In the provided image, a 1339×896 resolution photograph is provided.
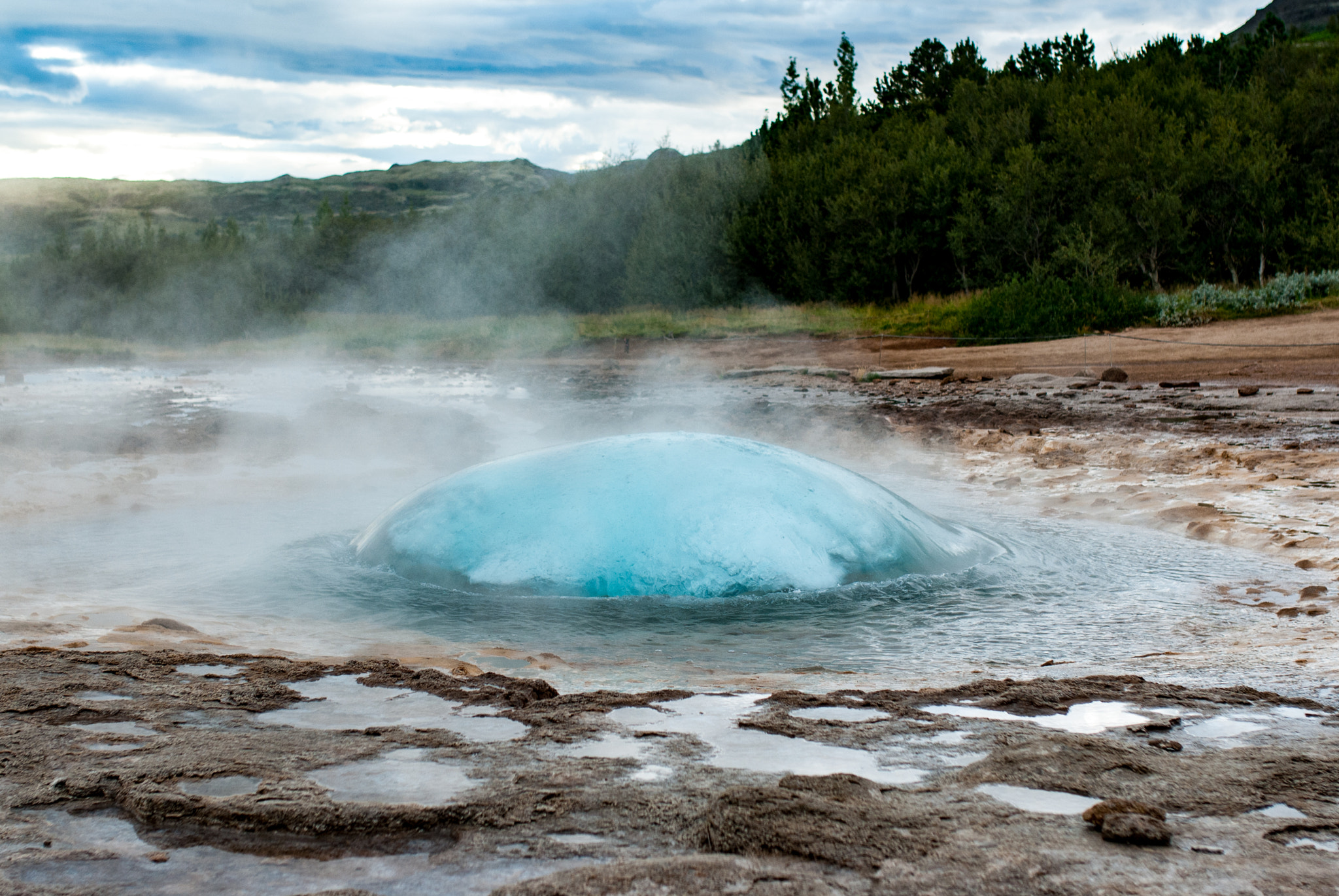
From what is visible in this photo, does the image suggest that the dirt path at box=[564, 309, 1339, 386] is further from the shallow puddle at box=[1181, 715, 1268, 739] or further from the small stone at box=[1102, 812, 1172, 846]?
the small stone at box=[1102, 812, 1172, 846]

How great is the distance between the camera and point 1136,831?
139 centimetres

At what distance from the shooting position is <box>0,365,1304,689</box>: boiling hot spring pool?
9.99 feet

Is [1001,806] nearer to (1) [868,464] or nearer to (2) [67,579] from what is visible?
(2) [67,579]

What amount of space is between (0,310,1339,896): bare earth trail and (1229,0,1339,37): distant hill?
108 meters

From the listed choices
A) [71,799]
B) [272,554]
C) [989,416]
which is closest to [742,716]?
[71,799]

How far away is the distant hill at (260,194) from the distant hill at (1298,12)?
6733 cm

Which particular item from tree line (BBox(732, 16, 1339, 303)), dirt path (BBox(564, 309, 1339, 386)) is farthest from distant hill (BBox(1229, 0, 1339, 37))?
dirt path (BBox(564, 309, 1339, 386))

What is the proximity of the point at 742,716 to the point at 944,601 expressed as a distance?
1656 mm

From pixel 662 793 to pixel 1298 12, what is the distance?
119 meters

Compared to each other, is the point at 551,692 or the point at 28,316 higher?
the point at 28,316

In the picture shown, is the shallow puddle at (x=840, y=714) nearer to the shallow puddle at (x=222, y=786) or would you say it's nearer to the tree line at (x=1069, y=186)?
the shallow puddle at (x=222, y=786)

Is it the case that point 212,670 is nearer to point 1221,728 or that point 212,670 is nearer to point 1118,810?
point 1118,810

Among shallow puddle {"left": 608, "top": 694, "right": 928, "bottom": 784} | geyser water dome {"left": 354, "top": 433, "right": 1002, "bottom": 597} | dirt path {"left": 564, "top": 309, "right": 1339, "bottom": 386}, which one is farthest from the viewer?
dirt path {"left": 564, "top": 309, "right": 1339, "bottom": 386}

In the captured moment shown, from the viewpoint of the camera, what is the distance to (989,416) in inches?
370
